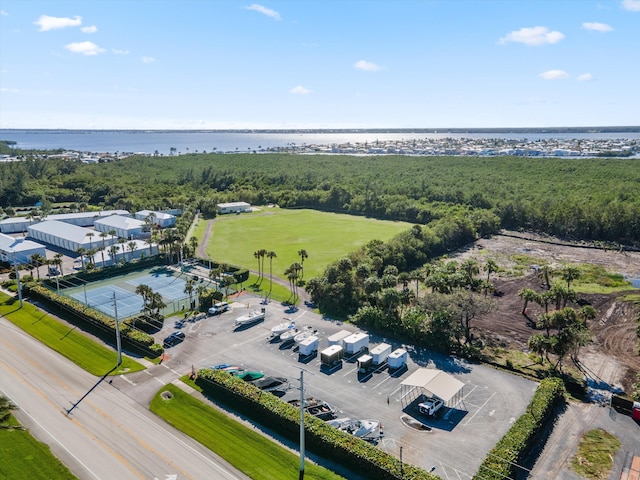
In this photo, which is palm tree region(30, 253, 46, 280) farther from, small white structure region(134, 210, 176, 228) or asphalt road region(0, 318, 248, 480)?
asphalt road region(0, 318, 248, 480)

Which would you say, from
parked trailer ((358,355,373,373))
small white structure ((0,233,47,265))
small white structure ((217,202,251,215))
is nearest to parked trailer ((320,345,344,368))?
parked trailer ((358,355,373,373))

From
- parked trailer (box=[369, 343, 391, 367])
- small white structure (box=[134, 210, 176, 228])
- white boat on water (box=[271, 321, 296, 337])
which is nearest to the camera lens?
parked trailer (box=[369, 343, 391, 367])

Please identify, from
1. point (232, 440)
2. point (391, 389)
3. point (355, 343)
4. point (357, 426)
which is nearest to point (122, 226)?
point (355, 343)

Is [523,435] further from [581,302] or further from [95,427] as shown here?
[581,302]

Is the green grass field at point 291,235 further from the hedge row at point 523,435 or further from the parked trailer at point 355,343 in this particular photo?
the hedge row at point 523,435

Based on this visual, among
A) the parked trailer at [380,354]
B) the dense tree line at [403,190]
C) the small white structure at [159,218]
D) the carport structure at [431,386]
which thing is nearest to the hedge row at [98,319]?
the parked trailer at [380,354]

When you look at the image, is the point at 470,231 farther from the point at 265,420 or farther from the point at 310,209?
the point at 265,420
